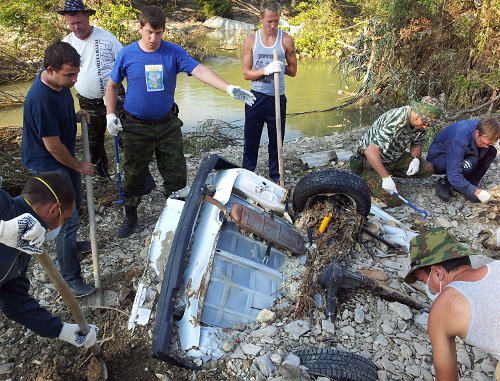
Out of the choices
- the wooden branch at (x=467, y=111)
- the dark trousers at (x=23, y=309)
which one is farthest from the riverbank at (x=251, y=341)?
the wooden branch at (x=467, y=111)

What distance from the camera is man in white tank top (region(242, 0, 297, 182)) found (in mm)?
3906

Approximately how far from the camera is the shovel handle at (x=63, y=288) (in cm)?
174

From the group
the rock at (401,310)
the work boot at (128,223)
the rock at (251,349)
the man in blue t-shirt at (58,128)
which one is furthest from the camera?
the work boot at (128,223)

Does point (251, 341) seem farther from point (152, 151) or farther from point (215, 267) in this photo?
point (152, 151)

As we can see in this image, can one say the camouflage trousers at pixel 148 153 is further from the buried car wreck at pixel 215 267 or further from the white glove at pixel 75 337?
the white glove at pixel 75 337

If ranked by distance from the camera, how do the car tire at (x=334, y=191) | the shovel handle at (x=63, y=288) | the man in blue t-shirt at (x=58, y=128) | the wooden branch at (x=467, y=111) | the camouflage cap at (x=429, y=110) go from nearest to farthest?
the shovel handle at (x=63, y=288)
the man in blue t-shirt at (x=58, y=128)
the car tire at (x=334, y=191)
the camouflage cap at (x=429, y=110)
the wooden branch at (x=467, y=111)

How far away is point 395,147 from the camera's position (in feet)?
13.0

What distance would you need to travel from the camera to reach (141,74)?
302 centimetres

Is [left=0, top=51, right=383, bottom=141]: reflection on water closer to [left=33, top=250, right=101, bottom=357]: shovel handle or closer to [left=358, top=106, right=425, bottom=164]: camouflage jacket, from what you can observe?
[left=358, top=106, right=425, bottom=164]: camouflage jacket

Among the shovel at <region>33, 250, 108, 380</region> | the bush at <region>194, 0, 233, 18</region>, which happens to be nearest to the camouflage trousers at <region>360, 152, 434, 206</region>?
the shovel at <region>33, 250, 108, 380</region>

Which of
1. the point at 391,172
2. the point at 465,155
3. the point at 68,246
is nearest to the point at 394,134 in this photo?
the point at 391,172

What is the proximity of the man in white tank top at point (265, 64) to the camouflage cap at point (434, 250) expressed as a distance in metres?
2.51

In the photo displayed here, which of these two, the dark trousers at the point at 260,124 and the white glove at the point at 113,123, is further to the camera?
the dark trousers at the point at 260,124

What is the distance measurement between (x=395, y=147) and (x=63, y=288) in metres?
3.41
